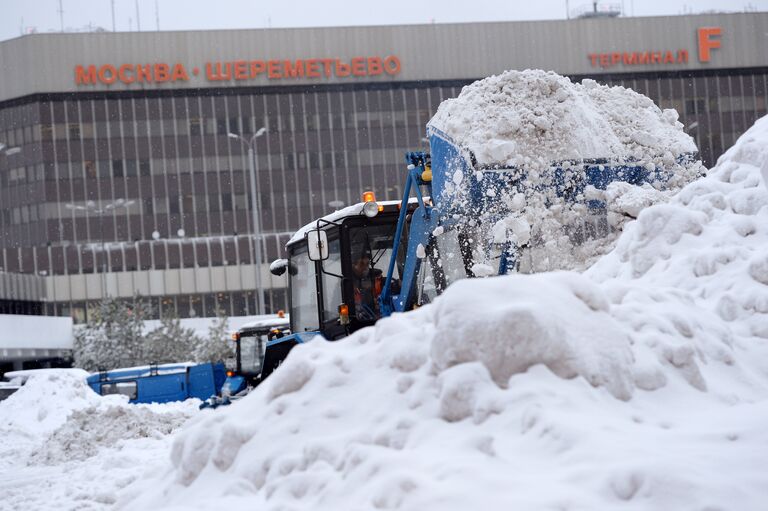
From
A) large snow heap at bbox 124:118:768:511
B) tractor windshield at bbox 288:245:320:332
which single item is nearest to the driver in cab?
tractor windshield at bbox 288:245:320:332

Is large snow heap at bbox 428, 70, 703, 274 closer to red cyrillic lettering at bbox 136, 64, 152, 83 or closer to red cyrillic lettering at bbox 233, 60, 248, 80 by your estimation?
red cyrillic lettering at bbox 233, 60, 248, 80

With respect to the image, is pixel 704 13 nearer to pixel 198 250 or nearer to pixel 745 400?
pixel 198 250

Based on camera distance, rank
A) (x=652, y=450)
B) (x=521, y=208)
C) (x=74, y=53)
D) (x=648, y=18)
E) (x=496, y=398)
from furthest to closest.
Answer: (x=648, y=18), (x=74, y=53), (x=521, y=208), (x=496, y=398), (x=652, y=450)

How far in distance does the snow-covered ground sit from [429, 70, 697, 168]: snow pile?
8.47 feet

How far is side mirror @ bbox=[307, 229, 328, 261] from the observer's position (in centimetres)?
1023

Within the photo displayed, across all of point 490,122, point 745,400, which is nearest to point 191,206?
point 490,122

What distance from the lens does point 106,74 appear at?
63.3 metres

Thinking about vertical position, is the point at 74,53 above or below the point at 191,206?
above

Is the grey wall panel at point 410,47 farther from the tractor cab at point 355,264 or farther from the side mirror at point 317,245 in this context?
the side mirror at point 317,245

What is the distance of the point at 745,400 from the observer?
5672 mm

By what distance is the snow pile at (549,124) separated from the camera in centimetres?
963

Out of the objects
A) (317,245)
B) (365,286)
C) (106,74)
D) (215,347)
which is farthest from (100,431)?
(106,74)

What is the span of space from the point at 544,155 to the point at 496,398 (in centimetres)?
493

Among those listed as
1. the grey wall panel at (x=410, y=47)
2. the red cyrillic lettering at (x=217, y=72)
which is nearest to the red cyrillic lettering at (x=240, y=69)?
the grey wall panel at (x=410, y=47)
